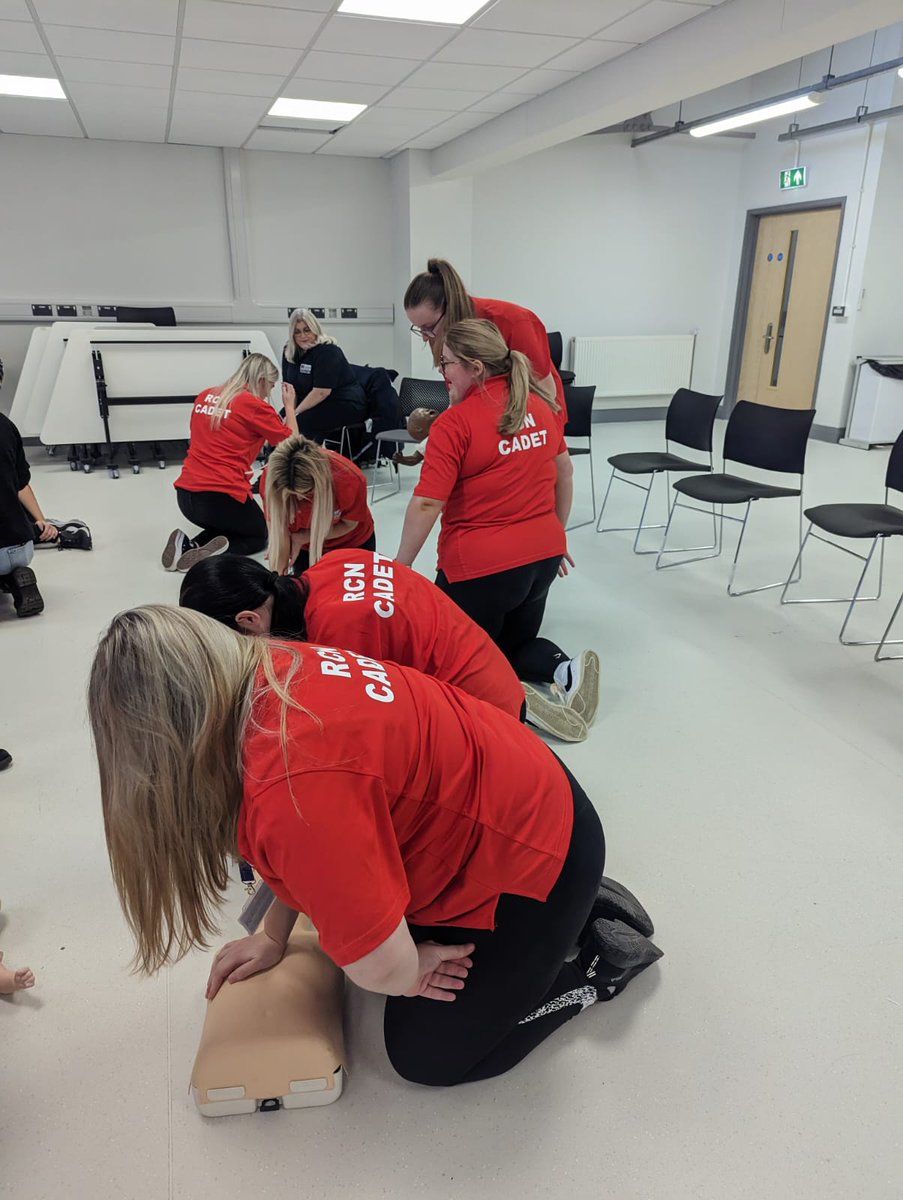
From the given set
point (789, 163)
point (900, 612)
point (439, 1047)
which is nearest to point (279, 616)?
point (439, 1047)

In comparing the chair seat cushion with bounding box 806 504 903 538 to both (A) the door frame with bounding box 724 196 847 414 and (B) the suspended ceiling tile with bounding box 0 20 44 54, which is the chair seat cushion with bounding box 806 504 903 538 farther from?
(A) the door frame with bounding box 724 196 847 414

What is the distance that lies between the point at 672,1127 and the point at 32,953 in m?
1.34

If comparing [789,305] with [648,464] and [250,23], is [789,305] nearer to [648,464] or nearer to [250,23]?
[648,464]

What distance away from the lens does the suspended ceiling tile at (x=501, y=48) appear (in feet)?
13.3

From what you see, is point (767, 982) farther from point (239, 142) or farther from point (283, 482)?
point (239, 142)

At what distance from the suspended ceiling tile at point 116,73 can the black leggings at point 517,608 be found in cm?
403

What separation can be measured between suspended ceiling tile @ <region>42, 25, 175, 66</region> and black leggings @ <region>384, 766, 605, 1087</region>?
4.62 meters

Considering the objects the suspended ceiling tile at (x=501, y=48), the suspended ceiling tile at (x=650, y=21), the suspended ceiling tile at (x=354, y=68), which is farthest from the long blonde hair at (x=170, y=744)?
the suspended ceiling tile at (x=354, y=68)

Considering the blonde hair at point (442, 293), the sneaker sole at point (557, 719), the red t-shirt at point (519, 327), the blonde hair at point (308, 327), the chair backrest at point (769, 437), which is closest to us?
the sneaker sole at point (557, 719)

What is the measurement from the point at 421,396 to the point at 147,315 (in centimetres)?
303

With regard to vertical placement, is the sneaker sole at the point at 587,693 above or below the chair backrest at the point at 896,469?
below

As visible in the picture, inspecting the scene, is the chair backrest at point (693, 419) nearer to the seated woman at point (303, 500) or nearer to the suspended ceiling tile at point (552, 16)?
the suspended ceiling tile at point (552, 16)

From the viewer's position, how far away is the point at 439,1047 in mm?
1297

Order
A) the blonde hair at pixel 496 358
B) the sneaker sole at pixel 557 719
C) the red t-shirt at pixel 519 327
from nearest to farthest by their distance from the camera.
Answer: the blonde hair at pixel 496 358
the sneaker sole at pixel 557 719
the red t-shirt at pixel 519 327
